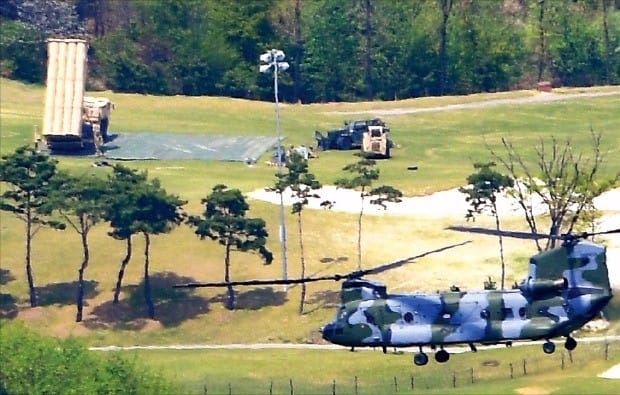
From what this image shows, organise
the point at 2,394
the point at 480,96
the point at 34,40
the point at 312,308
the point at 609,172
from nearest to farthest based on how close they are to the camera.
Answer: the point at 2,394, the point at 312,308, the point at 609,172, the point at 480,96, the point at 34,40

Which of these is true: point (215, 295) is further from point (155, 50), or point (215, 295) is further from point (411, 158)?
point (155, 50)

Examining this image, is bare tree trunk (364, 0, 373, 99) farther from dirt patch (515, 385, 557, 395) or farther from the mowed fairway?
dirt patch (515, 385, 557, 395)

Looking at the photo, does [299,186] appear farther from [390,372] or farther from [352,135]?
[390,372]

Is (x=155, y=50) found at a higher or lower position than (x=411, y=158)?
higher

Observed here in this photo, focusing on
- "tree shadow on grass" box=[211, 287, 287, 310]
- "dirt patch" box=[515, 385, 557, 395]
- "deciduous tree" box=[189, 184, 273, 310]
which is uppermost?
"deciduous tree" box=[189, 184, 273, 310]

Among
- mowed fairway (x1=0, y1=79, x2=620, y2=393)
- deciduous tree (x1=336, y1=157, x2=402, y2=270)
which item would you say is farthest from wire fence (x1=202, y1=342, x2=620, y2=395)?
deciduous tree (x1=336, y1=157, x2=402, y2=270)

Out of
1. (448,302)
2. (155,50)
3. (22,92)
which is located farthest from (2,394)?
(155,50)
